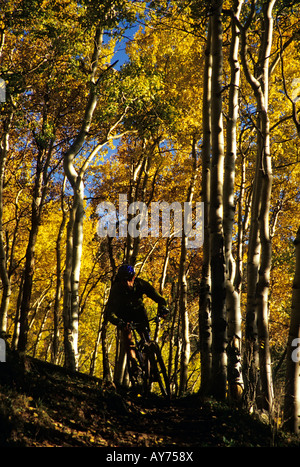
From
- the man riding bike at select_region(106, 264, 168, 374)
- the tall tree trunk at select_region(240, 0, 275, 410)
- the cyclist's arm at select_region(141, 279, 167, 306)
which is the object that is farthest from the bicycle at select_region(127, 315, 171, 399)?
the tall tree trunk at select_region(240, 0, 275, 410)

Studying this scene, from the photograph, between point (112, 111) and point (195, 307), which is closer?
point (112, 111)

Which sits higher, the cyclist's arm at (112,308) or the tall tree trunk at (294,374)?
the cyclist's arm at (112,308)

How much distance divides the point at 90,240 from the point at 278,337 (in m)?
10.6

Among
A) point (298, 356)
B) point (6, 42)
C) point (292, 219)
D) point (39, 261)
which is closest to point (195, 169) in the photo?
point (292, 219)

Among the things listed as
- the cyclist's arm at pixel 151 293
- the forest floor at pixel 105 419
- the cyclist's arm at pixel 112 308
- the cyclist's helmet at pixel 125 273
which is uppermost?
the cyclist's helmet at pixel 125 273

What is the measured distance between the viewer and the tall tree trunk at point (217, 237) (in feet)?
20.6

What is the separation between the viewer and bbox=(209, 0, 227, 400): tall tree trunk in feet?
20.6

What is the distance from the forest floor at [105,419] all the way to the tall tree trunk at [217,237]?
532mm

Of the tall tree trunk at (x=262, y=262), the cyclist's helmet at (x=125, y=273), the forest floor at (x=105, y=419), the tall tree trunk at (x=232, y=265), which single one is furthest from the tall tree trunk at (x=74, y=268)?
the tall tree trunk at (x=262, y=262)

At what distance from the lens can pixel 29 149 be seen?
53.2 ft

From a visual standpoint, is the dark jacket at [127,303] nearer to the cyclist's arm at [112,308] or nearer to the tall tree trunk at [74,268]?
the cyclist's arm at [112,308]

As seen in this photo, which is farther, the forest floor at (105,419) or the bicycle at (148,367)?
the bicycle at (148,367)

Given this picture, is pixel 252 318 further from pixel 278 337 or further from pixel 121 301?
pixel 278 337

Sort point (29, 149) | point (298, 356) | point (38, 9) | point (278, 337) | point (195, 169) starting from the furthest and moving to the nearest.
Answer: point (278, 337) < point (29, 149) < point (195, 169) < point (38, 9) < point (298, 356)
